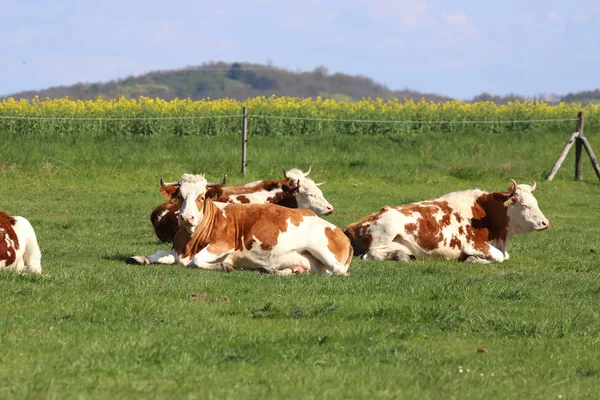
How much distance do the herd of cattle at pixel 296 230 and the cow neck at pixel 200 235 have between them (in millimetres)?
13

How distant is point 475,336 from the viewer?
9062 mm

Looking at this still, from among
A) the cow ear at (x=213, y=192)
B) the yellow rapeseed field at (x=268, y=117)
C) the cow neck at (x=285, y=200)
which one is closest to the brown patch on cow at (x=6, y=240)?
the cow ear at (x=213, y=192)

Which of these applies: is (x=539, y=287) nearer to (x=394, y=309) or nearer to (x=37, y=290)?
(x=394, y=309)

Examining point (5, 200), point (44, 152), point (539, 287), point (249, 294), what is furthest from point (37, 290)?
point (44, 152)

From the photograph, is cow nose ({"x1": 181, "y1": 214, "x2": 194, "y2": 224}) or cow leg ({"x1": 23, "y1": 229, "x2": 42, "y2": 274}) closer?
cow leg ({"x1": 23, "y1": 229, "x2": 42, "y2": 274})

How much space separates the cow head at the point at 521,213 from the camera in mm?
15984

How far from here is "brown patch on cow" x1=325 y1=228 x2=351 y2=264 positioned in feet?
42.8

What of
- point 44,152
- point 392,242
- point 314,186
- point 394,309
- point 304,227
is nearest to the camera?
point 394,309

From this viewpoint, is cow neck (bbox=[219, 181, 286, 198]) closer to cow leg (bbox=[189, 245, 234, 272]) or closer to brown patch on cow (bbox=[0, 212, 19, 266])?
cow leg (bbox=[189, 245, 234, 272])

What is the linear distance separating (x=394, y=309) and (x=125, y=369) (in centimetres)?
335

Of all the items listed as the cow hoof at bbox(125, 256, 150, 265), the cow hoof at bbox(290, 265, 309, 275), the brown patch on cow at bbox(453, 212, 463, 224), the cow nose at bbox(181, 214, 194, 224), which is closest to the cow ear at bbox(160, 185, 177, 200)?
the cow nose at bbox(181, 214, 194, 224)

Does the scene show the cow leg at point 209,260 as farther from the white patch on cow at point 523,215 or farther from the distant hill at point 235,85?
the distant hill at point 235,85

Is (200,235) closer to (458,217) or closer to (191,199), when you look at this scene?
(191,199)

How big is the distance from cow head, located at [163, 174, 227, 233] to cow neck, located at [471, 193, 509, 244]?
4.61 meters
